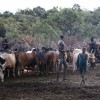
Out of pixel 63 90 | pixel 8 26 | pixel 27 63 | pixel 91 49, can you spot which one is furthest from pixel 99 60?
pixel 8 26

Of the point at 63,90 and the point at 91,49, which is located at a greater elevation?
the point at 91,49

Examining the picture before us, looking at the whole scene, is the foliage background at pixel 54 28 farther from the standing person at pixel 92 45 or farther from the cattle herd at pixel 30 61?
the cattle herd at pixel 30 61

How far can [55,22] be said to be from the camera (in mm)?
43625

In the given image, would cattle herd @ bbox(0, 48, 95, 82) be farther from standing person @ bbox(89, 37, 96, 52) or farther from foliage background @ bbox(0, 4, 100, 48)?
foliage background @ bbox(0, 4, 100, 48)

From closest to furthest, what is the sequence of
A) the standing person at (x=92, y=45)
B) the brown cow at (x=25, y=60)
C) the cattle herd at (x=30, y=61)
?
1. the cattle herd at (x=30, y=61)
2. the brown cow at (x=25, y=60)
3. the standing person at (x=92, y=45)

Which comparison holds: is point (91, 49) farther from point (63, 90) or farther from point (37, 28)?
point (37, 28)

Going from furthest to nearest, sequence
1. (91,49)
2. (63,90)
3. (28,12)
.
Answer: (28,12), (91,49), (63,90)

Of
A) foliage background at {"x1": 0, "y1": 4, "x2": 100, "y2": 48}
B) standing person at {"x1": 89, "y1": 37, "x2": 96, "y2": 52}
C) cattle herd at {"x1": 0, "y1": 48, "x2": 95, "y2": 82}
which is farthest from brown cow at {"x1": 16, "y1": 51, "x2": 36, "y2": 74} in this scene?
foliage background at {"x1": 0, "y1": 4, "x2": 100, "y2": 48}

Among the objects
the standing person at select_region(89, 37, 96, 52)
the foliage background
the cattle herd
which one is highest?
the foliage background

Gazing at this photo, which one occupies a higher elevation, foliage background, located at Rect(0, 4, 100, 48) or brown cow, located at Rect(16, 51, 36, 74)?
foliage background, located at Rect(0, 4, 100, 48)

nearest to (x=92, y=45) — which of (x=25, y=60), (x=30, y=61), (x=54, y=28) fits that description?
(x=30, y=61)

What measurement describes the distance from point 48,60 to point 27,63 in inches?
66.3

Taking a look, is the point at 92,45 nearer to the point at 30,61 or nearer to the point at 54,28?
the point at 30,61

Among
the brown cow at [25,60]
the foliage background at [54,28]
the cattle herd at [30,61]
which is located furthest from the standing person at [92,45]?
the foliage background at [54,28]
